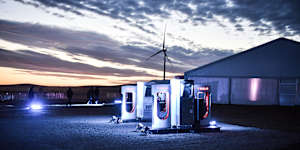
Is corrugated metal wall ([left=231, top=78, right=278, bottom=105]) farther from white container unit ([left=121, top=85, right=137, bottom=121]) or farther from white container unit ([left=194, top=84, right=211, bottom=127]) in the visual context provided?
white container unit ([left=194, top=84, right=211, bottom=127])

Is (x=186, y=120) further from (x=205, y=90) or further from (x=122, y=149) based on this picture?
(x=122, y=149)

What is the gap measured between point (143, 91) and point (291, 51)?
65.2 feet

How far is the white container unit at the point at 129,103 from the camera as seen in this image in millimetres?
17763

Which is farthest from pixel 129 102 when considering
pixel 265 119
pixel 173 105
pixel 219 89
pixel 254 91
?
pixel 254 91

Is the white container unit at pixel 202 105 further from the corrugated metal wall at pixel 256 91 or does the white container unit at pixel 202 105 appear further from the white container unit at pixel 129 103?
the corrugated metal wall at pixel 256 91

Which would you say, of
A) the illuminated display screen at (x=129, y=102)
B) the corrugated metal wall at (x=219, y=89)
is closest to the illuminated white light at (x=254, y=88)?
the corrugated metal wall at (x=219, y=89)

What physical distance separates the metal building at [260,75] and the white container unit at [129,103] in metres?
18.4

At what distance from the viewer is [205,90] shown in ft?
49.2

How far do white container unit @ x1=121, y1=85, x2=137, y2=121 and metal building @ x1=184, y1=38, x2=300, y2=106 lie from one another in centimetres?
1838

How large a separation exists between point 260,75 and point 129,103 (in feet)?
62.0

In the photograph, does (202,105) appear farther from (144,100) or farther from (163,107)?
(144,100)

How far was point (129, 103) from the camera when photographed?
59.7ft

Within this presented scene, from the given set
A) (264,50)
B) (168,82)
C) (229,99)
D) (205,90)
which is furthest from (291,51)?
(168,82)

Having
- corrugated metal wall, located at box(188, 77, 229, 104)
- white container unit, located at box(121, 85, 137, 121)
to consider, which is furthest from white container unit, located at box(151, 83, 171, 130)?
corrugated metal wall, located at box(188, 77, 229, 104)
